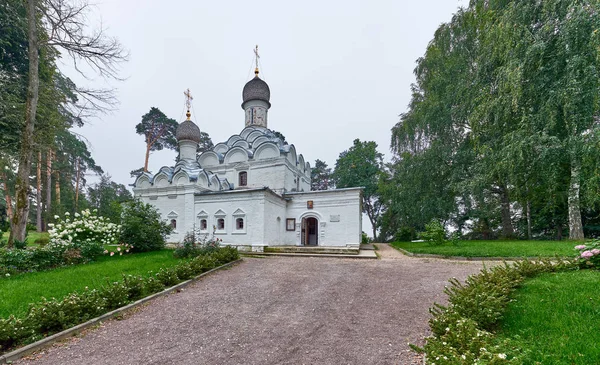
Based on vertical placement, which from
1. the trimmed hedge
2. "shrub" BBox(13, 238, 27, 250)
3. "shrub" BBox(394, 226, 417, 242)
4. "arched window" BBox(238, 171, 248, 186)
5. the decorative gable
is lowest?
"shrub" BBox(394, 226, 417, 242)

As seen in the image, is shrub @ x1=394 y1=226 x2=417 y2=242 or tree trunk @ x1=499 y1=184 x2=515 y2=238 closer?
tree trunk @ x1=499 y1=184 x2=515 y2=238

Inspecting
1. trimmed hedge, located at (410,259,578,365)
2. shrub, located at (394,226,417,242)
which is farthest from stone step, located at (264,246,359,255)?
shrub, located at (394,226,417,242)

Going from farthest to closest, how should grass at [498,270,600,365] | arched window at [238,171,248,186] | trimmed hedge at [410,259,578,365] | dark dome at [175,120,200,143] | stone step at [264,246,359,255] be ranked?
dark dome at [175,120,200,143] → arched window at [238,171,248,186] → stone step at [264,246,359,255] → grass at [498,270,600,365] → trimmed hedge at [410,259,578,365]

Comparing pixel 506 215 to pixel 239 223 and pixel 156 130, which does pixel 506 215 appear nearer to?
pixel 239 223

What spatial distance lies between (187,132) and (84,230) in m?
11.7

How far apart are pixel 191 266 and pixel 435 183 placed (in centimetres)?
1571

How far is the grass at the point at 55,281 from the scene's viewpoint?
530cm

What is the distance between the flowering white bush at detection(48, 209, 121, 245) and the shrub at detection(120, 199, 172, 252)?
1.41 feet

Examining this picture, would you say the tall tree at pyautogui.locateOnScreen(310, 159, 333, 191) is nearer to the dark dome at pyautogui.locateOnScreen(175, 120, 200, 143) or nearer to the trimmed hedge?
the dark dome at pyautogui.locateOnScreen(175, 120, 200, 143)

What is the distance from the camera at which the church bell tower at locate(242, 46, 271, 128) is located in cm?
2206

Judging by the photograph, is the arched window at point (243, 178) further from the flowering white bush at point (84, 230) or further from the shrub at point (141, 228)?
the flowering white bush at point (84, 230)

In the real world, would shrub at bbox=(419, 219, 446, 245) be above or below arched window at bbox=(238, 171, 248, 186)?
below

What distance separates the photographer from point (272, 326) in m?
4.44

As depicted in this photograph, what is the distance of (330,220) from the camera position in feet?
50.9
